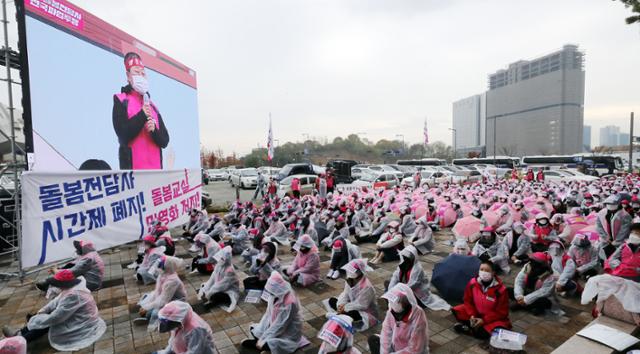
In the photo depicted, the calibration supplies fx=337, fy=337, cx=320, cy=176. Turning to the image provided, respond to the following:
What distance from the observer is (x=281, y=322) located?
4191 millimetres

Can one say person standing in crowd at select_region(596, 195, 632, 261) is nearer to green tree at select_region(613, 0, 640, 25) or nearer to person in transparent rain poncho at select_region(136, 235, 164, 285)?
green tree at select_region(613, 0, 640, 25)

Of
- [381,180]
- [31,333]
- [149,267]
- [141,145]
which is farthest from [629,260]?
[381,180]

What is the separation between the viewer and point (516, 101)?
92438mm

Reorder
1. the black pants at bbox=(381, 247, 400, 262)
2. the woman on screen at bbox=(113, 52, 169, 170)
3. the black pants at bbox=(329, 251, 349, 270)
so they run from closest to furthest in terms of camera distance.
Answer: the black pants at bbox=(329, 251, 349, 270) < the black pants at bbox=(381, 247, 400, 262) < the woman on screen at bbox=(113, 52, 169, 170)

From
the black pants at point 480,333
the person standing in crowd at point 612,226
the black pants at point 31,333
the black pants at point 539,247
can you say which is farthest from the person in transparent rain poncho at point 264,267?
the person standing in crowd at point 612,226

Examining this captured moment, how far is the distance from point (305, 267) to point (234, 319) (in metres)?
1.79

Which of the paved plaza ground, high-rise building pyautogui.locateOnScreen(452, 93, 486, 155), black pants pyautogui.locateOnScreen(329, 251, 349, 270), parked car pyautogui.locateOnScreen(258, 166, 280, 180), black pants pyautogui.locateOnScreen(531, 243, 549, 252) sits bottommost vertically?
the paved plaza ground

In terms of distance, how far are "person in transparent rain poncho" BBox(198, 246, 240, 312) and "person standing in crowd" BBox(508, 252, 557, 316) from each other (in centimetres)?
454

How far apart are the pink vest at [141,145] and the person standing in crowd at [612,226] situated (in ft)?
41.8

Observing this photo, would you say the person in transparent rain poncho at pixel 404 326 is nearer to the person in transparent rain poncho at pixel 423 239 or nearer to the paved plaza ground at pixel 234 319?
the paved plaza ground at pixel 234 319

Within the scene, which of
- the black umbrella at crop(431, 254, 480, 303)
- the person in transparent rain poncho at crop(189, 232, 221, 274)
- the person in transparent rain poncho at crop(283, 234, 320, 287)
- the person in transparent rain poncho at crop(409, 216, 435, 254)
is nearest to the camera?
the black umbrella at crop(431, 254, 480, 303)

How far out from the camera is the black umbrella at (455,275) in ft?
18.3

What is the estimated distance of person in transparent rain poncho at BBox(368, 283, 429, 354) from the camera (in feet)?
11.8

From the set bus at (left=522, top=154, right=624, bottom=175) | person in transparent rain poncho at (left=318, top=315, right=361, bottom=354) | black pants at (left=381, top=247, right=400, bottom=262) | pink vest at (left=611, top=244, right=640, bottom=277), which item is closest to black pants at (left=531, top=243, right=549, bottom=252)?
Answer: pink vest at (left=611, top=244, right=640, bottom=277)
